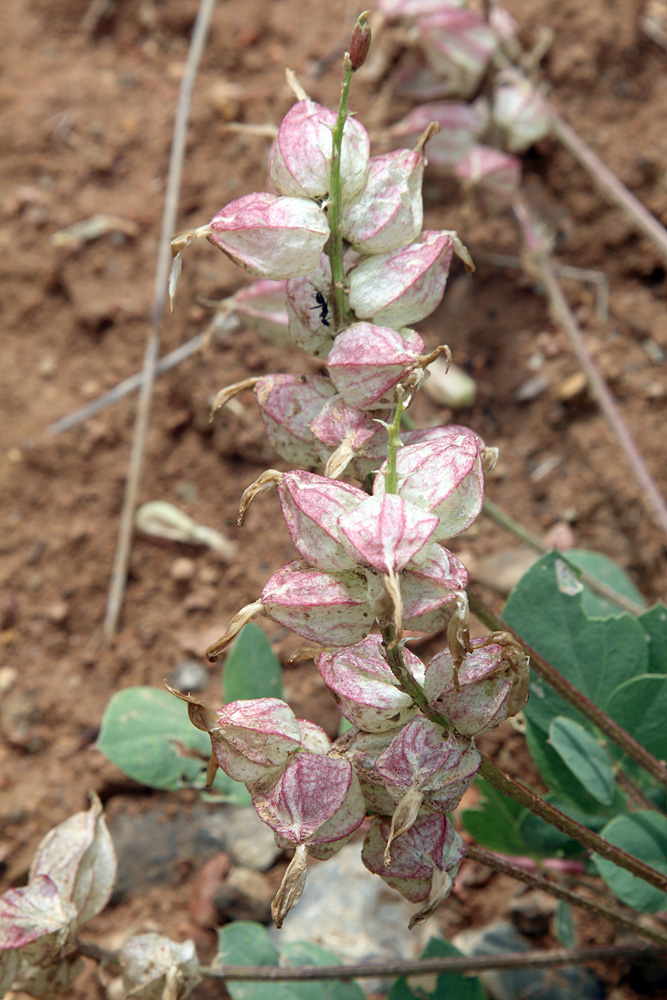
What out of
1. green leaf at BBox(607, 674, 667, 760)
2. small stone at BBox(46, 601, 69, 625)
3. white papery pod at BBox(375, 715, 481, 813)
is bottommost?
small stone at BBox(46, 601, 69, 625)

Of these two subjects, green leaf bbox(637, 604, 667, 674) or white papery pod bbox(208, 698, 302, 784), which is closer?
white papery pod bbox(208, 698, 302, 784)

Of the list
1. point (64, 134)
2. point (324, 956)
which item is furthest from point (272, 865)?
point (64, 134)

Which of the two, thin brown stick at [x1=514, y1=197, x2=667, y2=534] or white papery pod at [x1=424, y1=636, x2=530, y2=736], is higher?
white papery pod at [x1=424, y1=636, x2=530, y2=736]

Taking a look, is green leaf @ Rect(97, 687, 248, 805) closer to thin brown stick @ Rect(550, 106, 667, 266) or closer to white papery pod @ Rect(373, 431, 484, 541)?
white papery pod @ Rect(373, 431, 484, 541)

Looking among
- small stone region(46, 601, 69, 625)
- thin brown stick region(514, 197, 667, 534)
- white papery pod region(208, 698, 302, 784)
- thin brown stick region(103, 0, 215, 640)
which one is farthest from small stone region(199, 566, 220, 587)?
white papery pod region(208, 698, 302, 784)

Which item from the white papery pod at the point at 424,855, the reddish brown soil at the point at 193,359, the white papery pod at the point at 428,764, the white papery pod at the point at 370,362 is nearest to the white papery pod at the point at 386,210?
the white papery pod at the point at 370,362

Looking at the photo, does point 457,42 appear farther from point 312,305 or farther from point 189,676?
point 189,676
